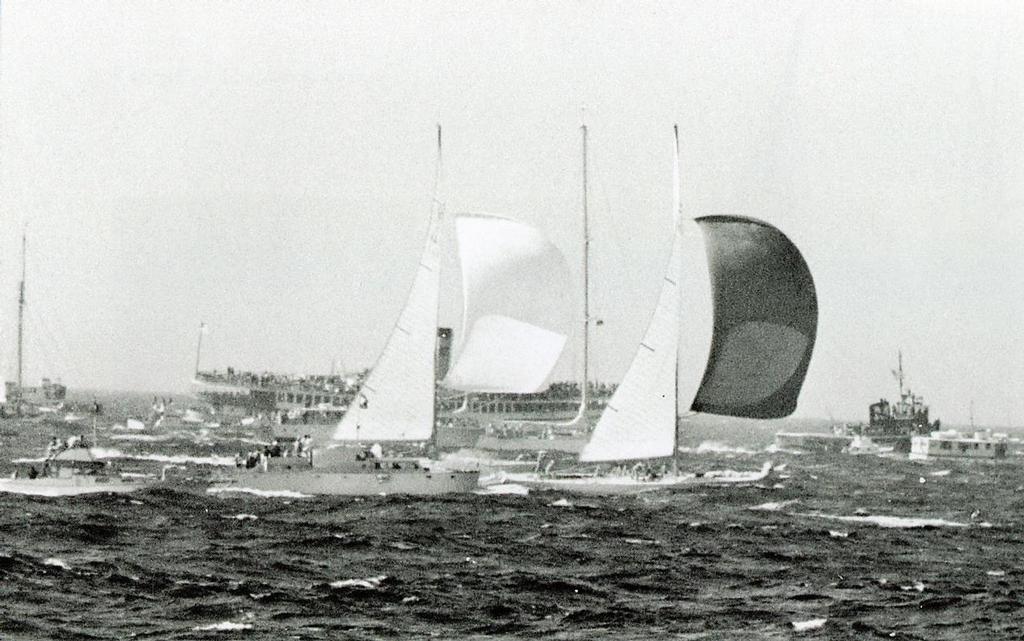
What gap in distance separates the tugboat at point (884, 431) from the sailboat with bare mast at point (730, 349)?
77972 mm

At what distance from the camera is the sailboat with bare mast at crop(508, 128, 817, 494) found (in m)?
53.3

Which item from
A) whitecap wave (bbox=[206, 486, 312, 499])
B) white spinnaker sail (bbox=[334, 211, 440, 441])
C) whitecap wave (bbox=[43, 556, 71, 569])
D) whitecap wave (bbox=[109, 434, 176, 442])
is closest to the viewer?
whitecap wave (bbox=[43, 556, 71, 569])

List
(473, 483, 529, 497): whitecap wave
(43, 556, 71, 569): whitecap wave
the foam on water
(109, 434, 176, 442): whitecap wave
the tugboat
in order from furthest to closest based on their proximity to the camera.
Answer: the tugboat < (109, 434, 176, 442): whitecap wave < (473, 483, 529, 497): whitecap wave < (43, 556, 71, 569): whitecap wave < the foam on water

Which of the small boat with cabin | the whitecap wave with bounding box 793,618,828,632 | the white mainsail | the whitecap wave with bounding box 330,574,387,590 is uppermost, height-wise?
the white mainsail

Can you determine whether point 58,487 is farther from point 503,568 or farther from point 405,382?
point 503,568

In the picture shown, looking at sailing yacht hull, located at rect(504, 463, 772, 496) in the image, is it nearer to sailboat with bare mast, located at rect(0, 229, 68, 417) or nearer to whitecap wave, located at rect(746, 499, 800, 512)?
whitecap wave, located at rect(746, 499, 800, 512)

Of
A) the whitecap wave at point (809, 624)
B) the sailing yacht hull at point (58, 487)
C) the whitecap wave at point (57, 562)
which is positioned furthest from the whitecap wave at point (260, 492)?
the whitecap wave at point (809, 624)

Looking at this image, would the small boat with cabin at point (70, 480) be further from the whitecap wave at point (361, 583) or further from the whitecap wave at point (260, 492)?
the whitecap wave at point (361, 583)

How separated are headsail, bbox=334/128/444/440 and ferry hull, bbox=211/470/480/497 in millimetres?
5299

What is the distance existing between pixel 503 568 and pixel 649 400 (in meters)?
22.6

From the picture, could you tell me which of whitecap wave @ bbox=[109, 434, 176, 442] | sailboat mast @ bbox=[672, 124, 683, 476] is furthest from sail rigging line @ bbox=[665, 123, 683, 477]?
whitecap wave @ bbox=[109, 434, 176, 442]

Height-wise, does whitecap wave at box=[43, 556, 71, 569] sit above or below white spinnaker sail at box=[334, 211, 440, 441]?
below

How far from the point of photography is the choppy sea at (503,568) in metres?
24.1

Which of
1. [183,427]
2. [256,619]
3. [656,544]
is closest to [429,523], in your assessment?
[656,544]
